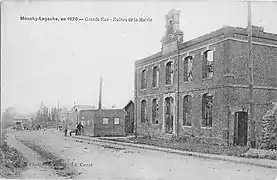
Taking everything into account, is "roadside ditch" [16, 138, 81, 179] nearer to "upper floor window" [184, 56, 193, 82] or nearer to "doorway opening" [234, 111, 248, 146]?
"doorway opening" [234, 111, 248, 146]

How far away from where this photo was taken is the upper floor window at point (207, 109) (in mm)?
10648

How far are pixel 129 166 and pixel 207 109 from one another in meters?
4.11

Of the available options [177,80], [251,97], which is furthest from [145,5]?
[177,80]

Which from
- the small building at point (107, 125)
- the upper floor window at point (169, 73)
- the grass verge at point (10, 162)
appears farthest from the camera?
the small building at point (107, 125)

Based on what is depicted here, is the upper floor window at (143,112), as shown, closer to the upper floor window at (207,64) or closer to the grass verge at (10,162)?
the upper floor window at (207,64)

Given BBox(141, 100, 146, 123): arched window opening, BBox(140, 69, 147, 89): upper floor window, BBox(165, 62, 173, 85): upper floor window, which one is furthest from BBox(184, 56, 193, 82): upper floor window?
BBox(140, 69, 147, 89): upper floor window

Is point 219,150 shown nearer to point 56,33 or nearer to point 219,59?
point 219,59

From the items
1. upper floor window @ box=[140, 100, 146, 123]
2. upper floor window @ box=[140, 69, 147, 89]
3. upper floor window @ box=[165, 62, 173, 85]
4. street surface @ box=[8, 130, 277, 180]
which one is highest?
upper floor window @ box=[165, 62, 173, 85]

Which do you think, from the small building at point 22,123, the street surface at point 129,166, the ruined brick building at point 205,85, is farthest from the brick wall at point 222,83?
the small building at point 22,123

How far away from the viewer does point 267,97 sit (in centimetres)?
864

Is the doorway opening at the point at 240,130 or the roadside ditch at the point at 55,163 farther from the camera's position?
the doorway opening at the point at 240,130

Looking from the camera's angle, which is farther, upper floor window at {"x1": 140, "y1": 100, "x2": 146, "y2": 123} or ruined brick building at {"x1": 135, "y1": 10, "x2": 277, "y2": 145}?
upper floor window at {"x1": 140, "y1": 100, "x2": 146, "y2": 123}

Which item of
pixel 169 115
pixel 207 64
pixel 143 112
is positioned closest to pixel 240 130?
pixel 207 64

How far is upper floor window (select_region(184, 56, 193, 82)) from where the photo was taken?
38.0 feet
